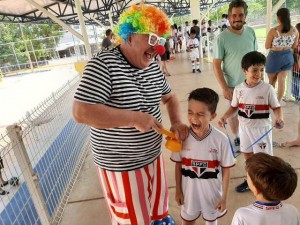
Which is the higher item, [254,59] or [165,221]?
[254,59]

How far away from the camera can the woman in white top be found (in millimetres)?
4155

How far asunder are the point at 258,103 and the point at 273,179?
138 cm

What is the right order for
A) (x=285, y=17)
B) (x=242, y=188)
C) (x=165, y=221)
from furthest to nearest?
(x=285, y=17) < (x=242, y=188) < (x=165, y=221)

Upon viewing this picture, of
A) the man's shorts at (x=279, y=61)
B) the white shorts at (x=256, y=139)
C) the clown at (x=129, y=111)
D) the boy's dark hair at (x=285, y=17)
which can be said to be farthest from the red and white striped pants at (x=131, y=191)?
the man's shorts at (x=279, y=61)

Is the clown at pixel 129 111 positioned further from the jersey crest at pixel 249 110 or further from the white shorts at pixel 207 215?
the jersey crest at pixel 249 110

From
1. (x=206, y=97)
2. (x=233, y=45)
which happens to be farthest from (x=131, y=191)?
(x=233, y=45)

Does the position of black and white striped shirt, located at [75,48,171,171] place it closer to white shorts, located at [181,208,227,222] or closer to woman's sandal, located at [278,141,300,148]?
white shorts, located at [181,208,227,222]

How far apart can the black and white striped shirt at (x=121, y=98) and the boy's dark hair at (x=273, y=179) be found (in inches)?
26.7

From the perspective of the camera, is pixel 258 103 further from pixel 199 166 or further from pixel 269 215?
pixel 269 215

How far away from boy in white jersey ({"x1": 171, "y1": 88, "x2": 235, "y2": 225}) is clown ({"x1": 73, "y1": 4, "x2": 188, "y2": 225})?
12cm

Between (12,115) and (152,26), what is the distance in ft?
26.2

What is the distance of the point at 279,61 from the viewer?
460cm

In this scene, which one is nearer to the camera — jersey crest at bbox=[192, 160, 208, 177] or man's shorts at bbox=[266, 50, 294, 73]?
jersey crest at bbox=[192, 160, 208, 177]

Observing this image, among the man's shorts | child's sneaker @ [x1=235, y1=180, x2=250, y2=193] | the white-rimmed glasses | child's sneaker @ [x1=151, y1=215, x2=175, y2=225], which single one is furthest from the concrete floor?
the white-rimmed glasses
